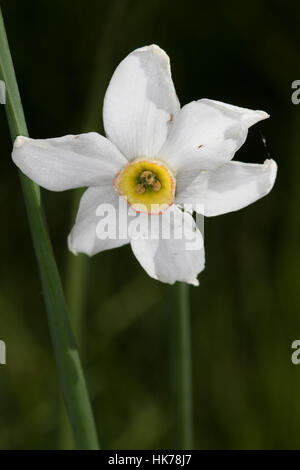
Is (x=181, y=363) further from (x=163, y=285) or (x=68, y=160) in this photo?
(x=163, y=285)

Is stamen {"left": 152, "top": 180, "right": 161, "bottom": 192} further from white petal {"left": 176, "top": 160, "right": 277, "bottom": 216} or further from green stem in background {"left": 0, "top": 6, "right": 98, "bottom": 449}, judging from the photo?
green stem in background {"left": 0, "top": 6, "right": 98, "bottom": 449}

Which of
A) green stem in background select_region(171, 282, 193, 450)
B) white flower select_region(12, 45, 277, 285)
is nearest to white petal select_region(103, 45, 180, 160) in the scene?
white flower select_region(12, 45, 277, 285)

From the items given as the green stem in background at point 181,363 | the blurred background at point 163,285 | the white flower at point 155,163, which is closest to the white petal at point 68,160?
the white flower at point 155,163

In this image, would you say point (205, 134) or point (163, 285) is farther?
point (163, 285)

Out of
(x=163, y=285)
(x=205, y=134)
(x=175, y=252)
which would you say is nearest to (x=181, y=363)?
(x=175, y=252)

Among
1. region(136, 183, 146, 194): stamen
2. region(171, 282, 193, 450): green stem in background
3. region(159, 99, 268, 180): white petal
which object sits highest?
region(159, 99, 268, 180): white petal
